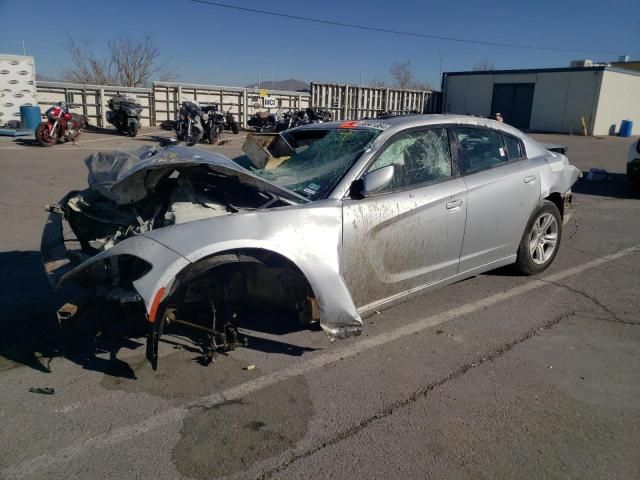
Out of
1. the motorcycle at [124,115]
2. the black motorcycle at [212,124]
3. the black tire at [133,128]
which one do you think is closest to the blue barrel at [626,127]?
the black motorcycle at [212,124]

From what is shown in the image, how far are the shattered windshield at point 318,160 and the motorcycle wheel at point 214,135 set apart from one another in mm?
13447

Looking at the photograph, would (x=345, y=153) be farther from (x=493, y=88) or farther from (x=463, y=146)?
(x=493, y=88)

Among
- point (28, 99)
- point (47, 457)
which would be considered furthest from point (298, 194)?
point (28, 99)

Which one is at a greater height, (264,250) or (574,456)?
(264,250)

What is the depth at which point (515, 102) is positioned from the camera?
29500 mm

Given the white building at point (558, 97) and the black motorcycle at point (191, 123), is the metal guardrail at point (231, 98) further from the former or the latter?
the black motorcycle at point (191, 123)

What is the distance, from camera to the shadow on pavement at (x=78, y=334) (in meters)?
3.28

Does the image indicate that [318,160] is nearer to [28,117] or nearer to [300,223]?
[300,223]

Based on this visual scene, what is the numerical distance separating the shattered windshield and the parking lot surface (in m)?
1.12

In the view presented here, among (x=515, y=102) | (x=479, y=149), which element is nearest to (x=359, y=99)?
(x=515, y=102)

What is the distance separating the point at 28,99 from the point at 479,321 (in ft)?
64.0

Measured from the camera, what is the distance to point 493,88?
3011cm

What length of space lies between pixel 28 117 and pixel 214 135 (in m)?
6.48

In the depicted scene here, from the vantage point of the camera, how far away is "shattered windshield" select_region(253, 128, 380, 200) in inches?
141
